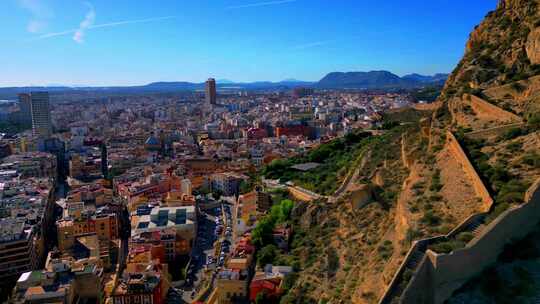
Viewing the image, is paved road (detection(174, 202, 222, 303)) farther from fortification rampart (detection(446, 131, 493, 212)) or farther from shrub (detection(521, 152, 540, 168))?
shrub (detection(521, 152, 540, 168))

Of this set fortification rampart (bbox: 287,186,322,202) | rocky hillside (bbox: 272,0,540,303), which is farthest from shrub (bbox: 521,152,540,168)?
fortification rampart (bbox: 287,186,322,202)

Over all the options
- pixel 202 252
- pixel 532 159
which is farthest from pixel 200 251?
pixel 532 159

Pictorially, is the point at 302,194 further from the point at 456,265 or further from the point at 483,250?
the point at 456,265

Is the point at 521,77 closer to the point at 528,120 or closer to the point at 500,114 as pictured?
the point at 500,114

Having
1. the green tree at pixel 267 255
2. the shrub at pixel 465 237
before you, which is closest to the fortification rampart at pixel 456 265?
the shrub at pixel 465 237

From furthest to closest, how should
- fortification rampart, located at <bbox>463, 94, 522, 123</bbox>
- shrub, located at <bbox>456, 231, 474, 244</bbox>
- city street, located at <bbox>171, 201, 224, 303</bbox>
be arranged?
1. city street, located at <bbox>171, 201, 224, 303</bbox>
2. fortification rampart, located at <bbox>463, 94, 522, 123</bbox>
3. shrub, located at <bbox>456, 231, 474, 244</bbox>

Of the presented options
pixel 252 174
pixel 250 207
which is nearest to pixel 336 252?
pixel 250 207

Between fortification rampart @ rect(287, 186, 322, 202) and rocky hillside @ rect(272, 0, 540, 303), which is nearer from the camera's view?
rocky hillside @ rect(272, 0, 540, 303)
